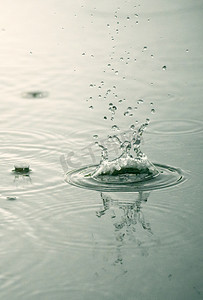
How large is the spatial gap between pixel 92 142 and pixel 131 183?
2.31 feet

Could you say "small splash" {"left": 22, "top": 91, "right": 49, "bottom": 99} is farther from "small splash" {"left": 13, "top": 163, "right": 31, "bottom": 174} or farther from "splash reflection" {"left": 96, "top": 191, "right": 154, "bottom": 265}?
"splash reflection" {"left": 96, "top": 191, "right": 154, "bottom": 265}

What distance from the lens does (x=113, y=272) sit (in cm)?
295

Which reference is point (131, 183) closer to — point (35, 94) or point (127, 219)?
point (127, 219)

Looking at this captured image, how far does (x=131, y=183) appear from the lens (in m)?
4.00

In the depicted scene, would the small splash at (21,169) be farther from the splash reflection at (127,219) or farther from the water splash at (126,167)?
the splash reflection at (127,219)

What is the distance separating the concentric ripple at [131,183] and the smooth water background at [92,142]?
2.7 inches

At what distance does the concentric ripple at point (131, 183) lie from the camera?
393 centimetres

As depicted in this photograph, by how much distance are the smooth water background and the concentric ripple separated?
68 millimetres

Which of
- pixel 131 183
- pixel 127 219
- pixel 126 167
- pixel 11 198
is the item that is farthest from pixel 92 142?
pixel 127 219

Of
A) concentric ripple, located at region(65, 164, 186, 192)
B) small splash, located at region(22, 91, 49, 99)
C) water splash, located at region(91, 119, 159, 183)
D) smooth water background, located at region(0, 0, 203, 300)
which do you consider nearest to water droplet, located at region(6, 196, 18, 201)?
smooth water background, located at region(0, 0, 203, 300)

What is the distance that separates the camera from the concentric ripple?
155 inches

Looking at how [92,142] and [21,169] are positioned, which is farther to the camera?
[92,142]

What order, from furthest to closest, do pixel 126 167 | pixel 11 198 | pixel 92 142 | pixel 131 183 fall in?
1. pixel 92 142
2. pixel 126 167
3. pixel 131 183
4. pixel 11 198

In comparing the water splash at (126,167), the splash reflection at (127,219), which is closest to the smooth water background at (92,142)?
the splash reflection at (127,219)
